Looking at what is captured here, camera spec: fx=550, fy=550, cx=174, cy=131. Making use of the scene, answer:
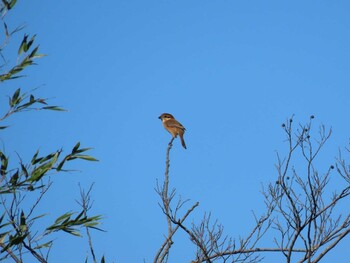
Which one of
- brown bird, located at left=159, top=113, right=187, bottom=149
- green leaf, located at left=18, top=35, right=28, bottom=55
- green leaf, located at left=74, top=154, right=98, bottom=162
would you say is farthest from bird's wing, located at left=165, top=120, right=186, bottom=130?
green leaf, located at left=74, top=154, right=98, bottom=162

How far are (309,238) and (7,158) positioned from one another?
9.76 ft

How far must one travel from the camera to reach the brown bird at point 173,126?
12539 millimetres

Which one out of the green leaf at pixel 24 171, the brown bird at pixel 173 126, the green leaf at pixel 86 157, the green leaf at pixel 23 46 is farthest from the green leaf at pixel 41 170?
the brown bird at pixel 173 126

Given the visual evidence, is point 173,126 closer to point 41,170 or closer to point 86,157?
point 86,157

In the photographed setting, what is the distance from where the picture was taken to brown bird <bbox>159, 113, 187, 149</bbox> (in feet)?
41.1

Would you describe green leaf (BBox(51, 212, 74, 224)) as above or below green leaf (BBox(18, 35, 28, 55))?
below

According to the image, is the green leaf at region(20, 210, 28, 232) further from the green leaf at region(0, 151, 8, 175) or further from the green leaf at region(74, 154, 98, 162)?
the green leaf at region(74, 154, 98, 162)

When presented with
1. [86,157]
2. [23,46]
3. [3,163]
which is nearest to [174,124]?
[23,46]

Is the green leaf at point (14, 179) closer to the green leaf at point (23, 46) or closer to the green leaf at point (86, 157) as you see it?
the green leaf at point (86, 157)

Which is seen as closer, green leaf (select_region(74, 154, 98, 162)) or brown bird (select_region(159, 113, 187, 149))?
green leaf (select_region(74, 154, 98, 162))

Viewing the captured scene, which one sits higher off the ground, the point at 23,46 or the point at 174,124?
the point at 174,124

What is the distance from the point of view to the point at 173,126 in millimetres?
12711

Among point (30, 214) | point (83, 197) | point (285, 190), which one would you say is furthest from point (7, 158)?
point (285, 190)

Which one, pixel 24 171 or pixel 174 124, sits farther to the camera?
pixel 174 124
